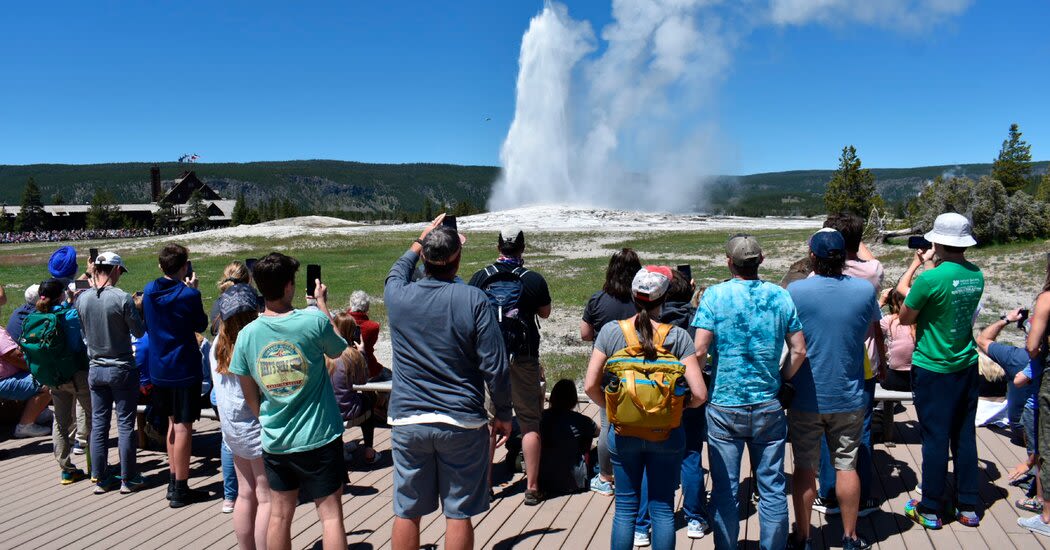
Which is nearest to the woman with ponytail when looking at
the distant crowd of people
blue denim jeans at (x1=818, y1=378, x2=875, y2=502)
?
blue denim jeans at (x1=818, y1=378, x2=875, y2=502)

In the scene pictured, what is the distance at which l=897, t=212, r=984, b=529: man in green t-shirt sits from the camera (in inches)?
178

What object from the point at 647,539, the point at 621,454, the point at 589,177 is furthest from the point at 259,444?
the point at 589,177

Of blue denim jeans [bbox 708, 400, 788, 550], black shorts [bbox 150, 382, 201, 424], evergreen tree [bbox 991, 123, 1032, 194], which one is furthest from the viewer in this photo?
evergreen tree [bbox 991, 123, 1032, 194]

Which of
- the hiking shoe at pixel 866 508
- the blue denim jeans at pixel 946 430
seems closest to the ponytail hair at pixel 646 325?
the blue denim jeans at pixel 946 430

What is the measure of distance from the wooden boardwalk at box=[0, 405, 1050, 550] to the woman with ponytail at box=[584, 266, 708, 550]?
2.90 ft

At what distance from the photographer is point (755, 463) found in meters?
3.97

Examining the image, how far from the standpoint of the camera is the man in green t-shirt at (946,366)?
4.52 m

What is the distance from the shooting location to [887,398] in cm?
597

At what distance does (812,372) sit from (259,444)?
332cm

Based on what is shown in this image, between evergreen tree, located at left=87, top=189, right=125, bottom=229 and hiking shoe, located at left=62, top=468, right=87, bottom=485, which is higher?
evergreen tree, located at left=87, top=189, right=125, bottom=229

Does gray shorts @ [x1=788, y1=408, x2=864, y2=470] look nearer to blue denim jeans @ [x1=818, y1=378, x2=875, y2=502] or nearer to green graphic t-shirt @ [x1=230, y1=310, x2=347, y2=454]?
blue denim jeans @ [x1=818, y1=378, x2=875, y2=502]

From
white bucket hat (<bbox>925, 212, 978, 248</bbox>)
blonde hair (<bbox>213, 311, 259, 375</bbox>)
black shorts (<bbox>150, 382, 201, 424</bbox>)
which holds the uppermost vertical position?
white bucket hat (<bbox>925, 212, 978, 248</bbox>)

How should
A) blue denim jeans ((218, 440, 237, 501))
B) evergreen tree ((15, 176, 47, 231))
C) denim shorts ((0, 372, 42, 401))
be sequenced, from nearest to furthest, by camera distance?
blue denim jeans ((218, 440, 237, 501))
denim shorts ((0, 372, 42, 401))
evergreen tree ((15, 176, 47, 231))

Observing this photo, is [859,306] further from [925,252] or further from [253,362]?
[253,362]
